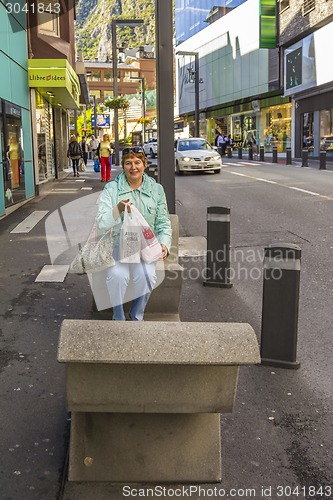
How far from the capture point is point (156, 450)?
297 centimetres

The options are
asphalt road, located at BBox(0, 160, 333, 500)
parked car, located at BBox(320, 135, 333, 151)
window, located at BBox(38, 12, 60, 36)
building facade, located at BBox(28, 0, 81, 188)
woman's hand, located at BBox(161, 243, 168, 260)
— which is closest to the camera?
asphalt road, located at BBox(0, 160, 333, 500)

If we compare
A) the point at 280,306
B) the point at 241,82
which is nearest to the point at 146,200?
the point at 280,306

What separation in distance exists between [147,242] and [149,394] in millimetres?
2115

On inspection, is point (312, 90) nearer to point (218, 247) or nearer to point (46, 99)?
point (46, 99)

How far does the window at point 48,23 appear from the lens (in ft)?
71.0

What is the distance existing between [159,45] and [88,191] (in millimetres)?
11149

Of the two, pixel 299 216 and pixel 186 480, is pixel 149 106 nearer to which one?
pixel 299 216

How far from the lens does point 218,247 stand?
22.9 feet

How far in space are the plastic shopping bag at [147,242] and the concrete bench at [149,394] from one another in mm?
1741

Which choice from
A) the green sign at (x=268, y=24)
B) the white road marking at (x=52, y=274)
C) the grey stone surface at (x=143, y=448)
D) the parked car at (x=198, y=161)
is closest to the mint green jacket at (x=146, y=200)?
the grey stone surface at (x=143, y=448)

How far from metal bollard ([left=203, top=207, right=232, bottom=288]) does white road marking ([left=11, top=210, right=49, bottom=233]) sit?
490 centimetres

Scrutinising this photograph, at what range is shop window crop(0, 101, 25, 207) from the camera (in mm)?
13203

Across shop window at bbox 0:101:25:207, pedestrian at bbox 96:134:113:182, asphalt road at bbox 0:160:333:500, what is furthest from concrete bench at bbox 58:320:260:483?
pedestrian at bbox 96:134:113:182

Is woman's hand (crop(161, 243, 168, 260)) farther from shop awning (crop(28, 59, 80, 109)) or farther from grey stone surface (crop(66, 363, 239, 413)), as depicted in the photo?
shop awning (crop(28, 59, 80, 109))
